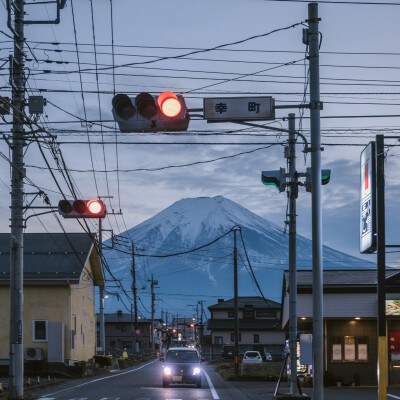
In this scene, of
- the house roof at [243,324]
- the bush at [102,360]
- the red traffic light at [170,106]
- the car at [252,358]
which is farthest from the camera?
the house roof at [243,324]

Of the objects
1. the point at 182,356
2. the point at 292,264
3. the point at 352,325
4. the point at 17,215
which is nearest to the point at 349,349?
the point at 352,325

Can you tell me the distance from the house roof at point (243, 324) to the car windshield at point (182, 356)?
6754 cm

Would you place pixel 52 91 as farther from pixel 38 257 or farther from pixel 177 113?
pixel 38 257

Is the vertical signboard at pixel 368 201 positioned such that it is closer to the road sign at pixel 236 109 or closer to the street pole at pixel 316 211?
the street pole at pixel 316 211

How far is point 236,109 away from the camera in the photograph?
44.6 feet

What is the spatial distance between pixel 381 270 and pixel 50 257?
33.7 m

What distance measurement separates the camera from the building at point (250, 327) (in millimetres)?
104881

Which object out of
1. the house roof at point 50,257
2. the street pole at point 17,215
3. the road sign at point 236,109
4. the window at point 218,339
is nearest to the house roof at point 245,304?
the window at point 218,339

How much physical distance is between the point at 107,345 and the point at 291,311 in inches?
4482

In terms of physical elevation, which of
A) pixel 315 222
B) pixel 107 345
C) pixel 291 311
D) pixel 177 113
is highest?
pixel 177 113

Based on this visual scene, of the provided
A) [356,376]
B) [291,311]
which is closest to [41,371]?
[356,376]

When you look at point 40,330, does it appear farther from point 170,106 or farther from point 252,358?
point 170,106

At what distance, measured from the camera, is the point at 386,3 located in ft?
58.9

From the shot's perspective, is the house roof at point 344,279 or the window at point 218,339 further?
the window at point 218,339
